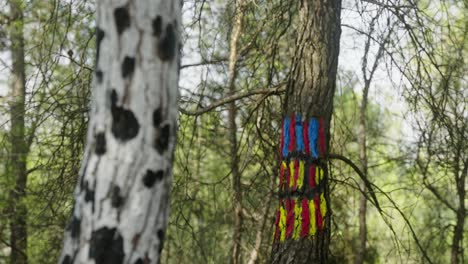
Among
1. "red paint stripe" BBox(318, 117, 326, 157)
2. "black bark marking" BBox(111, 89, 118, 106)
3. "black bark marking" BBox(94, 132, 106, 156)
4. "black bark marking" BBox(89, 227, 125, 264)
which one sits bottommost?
"black bark marking" BBox(89, 227, 125, 264)

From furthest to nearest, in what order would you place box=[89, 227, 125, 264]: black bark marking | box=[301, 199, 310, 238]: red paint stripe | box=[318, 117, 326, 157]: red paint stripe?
box=[318, 117, 326, 157]: red paint stripe
box=[301, 199, 310, 238]: red paint stripe
box=[89, 227, 125, 264]: black bark marking

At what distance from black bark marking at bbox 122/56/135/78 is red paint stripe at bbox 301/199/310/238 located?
260 cm

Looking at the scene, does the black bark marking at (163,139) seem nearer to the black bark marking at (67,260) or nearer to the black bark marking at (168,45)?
the black bark marking at (168,45)

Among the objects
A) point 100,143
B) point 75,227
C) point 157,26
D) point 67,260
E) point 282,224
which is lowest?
point 67,260

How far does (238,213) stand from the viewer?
7.54 meters

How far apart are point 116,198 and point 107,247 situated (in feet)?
0.53

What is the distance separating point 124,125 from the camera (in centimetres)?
241

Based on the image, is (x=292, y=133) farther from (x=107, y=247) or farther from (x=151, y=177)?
(x=107, y=247)

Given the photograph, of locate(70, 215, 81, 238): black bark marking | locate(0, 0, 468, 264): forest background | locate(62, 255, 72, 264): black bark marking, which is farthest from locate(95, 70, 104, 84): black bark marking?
locate(0, 0, 468, 264): forest background

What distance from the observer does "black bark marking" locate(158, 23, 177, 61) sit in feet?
8.02

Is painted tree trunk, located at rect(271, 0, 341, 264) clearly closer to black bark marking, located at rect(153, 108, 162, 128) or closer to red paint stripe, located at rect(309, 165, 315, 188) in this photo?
red paint stripe, located at rect(309, 165, 315, 188)

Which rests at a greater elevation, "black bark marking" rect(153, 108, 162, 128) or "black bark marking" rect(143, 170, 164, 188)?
"black bark marking" rect(153, 108, 162, 128)

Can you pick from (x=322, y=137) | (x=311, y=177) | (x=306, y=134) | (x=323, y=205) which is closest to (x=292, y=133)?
(x=306, y=134)

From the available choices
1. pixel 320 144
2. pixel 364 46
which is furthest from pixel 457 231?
pixel 320 144
